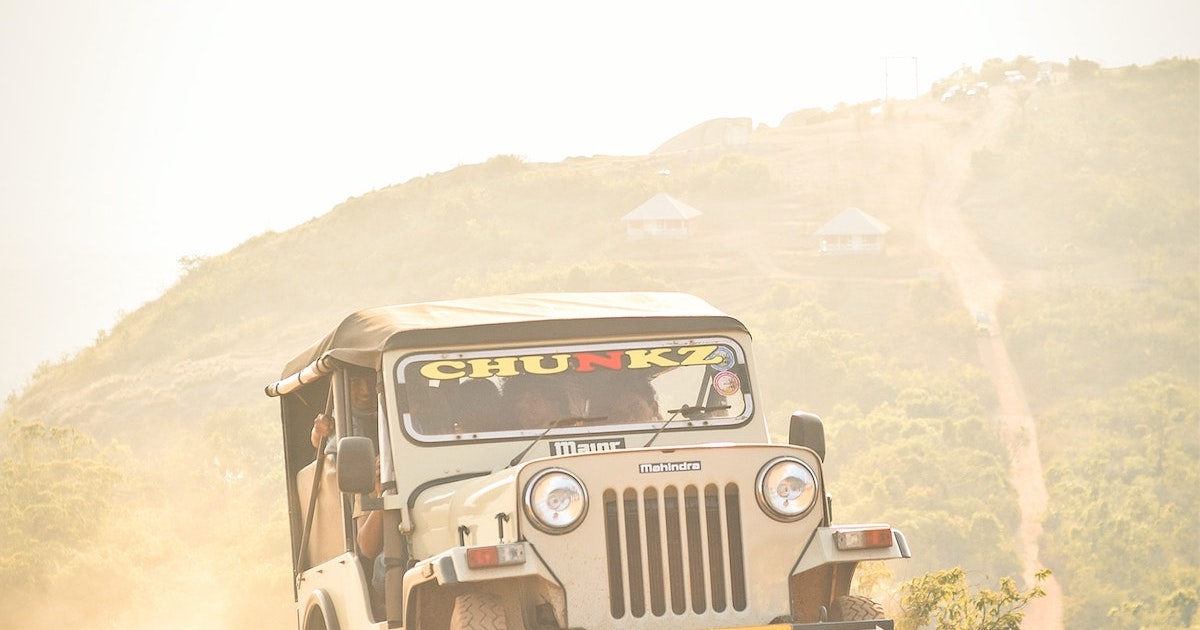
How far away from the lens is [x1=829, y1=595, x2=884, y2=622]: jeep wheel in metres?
7.11

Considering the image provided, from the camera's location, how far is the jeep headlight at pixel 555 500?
6.68 m

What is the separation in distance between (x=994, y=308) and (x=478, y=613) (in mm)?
68141

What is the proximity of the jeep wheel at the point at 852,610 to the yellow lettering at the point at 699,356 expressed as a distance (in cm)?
167

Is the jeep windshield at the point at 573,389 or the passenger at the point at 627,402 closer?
the jeep windshield at the point at 573,389

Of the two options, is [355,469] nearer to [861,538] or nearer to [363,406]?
[363,406]

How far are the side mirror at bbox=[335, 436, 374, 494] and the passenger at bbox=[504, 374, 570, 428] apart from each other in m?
0.83

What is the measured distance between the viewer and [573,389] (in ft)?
26.9

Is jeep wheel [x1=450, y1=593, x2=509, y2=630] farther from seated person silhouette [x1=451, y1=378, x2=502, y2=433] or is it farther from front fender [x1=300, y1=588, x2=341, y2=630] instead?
front fender [x1=300, y1=588, x2=341, y2=630]

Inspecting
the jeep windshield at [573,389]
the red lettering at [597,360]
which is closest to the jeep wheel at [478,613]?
the jeep windshield at [573,389]

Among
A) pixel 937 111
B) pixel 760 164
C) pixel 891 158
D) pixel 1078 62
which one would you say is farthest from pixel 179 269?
pixel 1078 62

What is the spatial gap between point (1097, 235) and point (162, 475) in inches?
1827

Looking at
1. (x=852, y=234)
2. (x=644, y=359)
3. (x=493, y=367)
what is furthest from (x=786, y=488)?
(x=852, y=234)

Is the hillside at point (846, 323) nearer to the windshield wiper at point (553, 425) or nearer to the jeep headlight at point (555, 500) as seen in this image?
the windshield wiper at point (553, 425)

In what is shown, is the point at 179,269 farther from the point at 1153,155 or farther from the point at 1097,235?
the point at 1153,155
